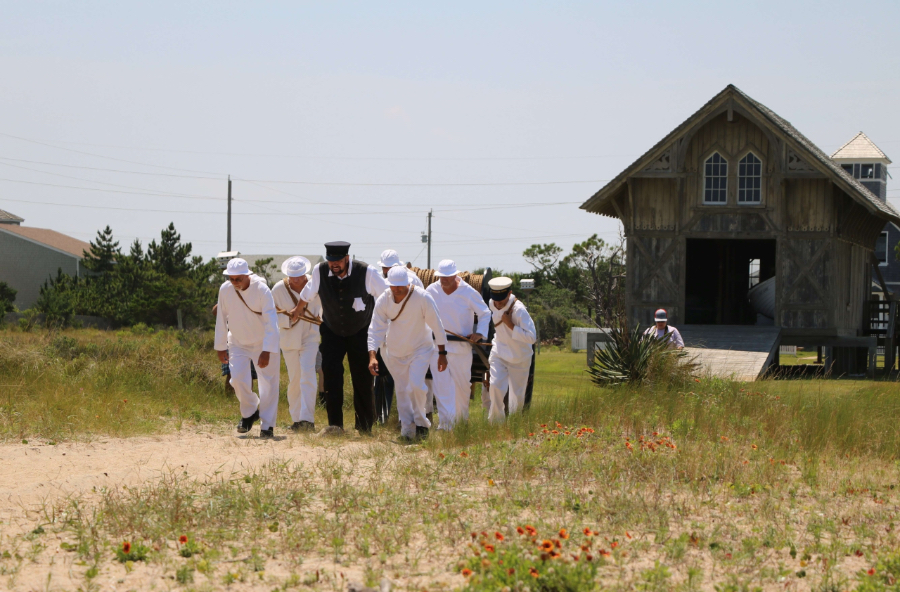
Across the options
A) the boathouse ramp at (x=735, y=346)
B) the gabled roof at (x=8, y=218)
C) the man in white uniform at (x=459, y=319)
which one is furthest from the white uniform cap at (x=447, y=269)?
the gabled roof at (x=8, y=218)

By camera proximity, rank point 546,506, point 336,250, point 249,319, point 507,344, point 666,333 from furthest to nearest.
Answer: point 666,333 < point 507,344 < point 249,319 < point 336,250 < point 546,506

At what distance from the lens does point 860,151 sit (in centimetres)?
6219

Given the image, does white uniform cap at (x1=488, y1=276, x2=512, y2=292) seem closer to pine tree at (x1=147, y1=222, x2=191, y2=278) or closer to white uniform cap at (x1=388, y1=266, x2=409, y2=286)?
white uniform cap at (x1=388, y1=266, x2=409, y2=286)

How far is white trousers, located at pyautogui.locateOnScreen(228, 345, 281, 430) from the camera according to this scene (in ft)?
36.6

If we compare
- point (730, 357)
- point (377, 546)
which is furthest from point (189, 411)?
point (730, 357)

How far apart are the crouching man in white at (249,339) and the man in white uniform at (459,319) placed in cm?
182

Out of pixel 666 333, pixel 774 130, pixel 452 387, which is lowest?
pixel 452 387

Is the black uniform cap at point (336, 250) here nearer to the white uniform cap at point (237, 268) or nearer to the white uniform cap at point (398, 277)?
the white uniform cap at point (398, 277)

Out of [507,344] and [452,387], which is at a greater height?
[507,344]

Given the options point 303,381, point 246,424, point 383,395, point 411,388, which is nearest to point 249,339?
point 303,381

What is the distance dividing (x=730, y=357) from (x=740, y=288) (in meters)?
11.1

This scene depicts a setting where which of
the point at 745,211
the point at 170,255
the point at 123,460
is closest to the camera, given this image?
the point at 123,460

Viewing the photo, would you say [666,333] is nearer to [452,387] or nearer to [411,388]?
[452,387]

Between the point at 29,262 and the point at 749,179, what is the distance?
38643mm
